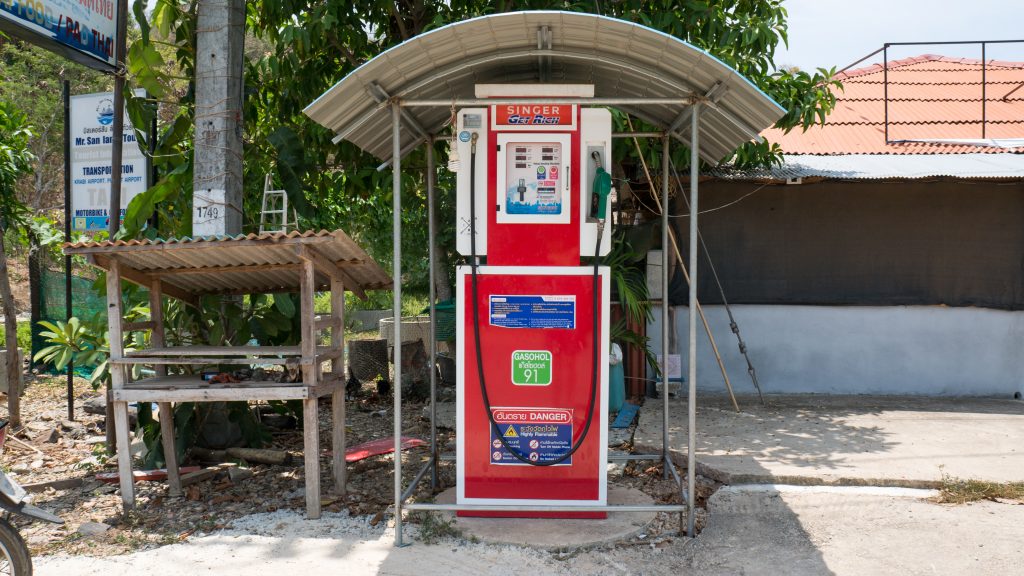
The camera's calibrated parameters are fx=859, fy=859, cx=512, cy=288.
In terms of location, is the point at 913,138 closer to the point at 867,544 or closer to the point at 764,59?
the point at 764,59

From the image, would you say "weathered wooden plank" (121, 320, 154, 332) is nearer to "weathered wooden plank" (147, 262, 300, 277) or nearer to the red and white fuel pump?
"weathered wooden plank" (147, 262, 300, 277)

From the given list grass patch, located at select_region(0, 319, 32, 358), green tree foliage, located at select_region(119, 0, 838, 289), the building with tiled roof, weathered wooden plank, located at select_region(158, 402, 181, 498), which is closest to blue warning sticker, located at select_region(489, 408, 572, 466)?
weathered wooden plank, located at select_region(158, 402, 181, 498)

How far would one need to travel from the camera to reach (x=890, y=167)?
883 centimetres

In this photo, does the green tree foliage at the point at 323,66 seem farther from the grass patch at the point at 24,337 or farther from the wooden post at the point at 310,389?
the grass patch at the point at 24,337

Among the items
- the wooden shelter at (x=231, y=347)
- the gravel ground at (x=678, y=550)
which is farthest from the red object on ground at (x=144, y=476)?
the gravel ground at (x=678, y=550)

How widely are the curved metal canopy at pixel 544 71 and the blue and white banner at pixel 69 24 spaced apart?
2.47 m

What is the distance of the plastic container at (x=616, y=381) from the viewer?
7996 mm

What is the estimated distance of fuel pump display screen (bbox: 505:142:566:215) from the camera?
5.07 metres

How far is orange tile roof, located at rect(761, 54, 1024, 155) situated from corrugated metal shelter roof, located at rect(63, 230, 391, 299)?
597 cm

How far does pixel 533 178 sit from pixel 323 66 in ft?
13.2

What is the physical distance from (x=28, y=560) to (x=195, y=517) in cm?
145

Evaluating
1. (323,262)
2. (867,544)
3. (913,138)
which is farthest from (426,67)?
(913,138)

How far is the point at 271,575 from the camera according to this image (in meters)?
4.38

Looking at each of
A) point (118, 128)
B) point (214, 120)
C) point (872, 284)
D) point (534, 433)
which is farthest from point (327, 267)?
point (872, 284)
